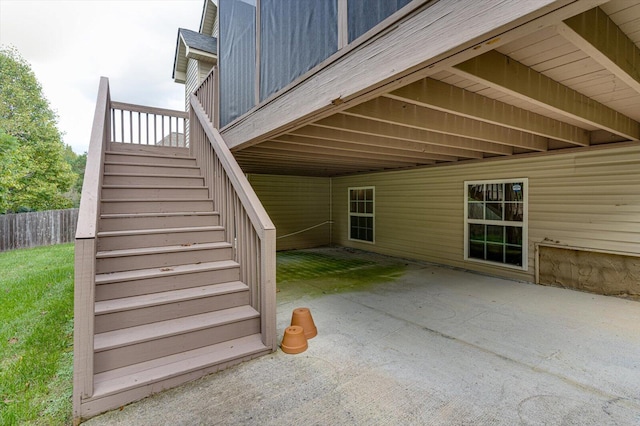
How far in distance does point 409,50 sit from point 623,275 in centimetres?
483

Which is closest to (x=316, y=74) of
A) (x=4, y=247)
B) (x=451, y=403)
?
(x=451, y=403)

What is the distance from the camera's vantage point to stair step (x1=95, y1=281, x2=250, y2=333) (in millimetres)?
2293

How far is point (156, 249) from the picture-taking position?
296 cm

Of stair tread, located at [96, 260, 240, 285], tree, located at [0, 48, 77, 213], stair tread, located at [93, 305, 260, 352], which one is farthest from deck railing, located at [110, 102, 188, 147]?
tree, located at [0, 48, 77, 213]

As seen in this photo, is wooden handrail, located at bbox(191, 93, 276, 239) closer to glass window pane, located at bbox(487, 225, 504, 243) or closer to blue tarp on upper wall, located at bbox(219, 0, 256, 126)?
blue tarp on upper wall, located at bbox(219, 0, 256, 126)

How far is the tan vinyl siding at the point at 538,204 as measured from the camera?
4.18 m

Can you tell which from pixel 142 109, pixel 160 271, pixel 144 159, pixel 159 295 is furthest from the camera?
pixel 142 109

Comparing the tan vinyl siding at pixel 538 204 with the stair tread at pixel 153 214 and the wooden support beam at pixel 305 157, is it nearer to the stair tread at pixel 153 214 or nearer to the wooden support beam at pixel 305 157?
the wooden support beam at pixel 305 157

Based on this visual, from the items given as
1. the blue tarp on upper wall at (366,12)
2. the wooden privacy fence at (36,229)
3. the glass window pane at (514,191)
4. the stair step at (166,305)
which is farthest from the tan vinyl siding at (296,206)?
the wooden privacy fence at (36,229)

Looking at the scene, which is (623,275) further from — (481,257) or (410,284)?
(410,284)

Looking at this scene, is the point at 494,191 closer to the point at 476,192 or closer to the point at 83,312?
the point at 476,192

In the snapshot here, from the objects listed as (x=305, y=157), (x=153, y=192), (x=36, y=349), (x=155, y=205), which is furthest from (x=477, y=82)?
(x=36, y=349)

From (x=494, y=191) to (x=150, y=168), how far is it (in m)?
5.68

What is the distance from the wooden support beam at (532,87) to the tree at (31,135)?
579 inches
